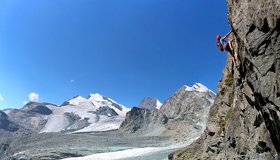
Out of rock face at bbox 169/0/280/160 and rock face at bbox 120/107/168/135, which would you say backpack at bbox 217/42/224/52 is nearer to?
rock face at bbox 169/0/280/160

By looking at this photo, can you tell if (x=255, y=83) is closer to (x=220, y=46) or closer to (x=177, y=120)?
(x=220, y=46)

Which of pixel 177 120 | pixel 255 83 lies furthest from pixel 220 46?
pixel 177 120

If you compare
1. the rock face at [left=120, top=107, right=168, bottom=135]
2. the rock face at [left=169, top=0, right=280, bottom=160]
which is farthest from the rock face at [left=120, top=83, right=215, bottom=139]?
the rock face at [left=169, top=0, right=280, bottom=160]

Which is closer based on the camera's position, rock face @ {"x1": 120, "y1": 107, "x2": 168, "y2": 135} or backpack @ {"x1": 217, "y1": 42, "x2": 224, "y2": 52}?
backpack @ {"x1": 217, "y1": 42, "x2": 224, "y2": 52}

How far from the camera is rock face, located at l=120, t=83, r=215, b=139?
140425 mm

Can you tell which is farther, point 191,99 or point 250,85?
point 191,99

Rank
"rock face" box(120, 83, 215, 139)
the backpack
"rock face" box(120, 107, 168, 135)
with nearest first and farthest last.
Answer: the backpack
"rock face" box(120, 83, 215, 139)
"rock face" box(120, 107, 168, 135)

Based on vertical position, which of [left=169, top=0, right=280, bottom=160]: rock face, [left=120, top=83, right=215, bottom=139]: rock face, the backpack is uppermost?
[left=120, top=83, right=215, bottom=139]: rock face

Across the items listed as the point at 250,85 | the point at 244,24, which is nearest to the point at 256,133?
the point at 250,85

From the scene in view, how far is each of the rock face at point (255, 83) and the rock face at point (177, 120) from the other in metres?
112

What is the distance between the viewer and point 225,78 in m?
22.8

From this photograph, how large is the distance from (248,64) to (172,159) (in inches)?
827

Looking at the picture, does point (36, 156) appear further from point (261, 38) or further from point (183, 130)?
point (261, 38)

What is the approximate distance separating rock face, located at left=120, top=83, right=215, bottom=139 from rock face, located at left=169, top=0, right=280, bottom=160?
112m
